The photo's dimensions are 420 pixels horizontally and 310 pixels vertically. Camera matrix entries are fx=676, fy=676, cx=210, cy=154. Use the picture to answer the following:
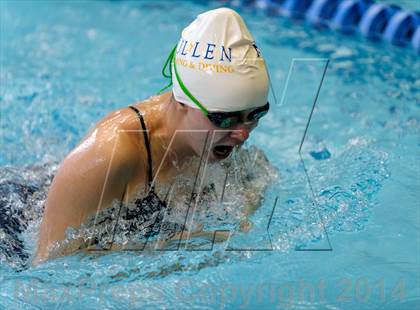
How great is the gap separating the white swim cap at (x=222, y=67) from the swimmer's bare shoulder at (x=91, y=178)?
0.27m

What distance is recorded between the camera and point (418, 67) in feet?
15.1

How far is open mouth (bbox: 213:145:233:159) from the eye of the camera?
7.53 ft

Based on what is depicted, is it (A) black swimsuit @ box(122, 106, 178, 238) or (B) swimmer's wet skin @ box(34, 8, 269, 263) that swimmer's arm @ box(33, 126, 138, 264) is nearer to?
(B) swimmer's wet skin @ box(34, 8, 269, 263)

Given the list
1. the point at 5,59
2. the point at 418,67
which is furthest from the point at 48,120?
the point at 418,67

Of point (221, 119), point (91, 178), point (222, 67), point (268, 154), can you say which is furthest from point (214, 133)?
point (268, 154)

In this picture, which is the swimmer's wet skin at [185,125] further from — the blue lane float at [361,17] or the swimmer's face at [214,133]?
the blue lane float at [361,17]

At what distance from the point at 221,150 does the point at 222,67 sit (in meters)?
0.30

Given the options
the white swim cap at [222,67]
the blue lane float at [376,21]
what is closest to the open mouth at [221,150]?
the white swim cap at [222,67]

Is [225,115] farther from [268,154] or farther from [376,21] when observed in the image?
[376,21]

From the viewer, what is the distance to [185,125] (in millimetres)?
2309

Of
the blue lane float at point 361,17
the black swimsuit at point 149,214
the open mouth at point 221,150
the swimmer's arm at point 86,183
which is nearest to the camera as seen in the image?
the swimmer's arm at point 86,183

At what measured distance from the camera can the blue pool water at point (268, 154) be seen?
2365 mm

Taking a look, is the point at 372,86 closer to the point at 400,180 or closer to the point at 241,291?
the point at 400,180

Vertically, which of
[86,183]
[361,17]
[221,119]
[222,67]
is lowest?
[86,183]
